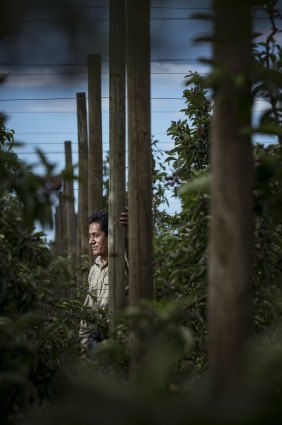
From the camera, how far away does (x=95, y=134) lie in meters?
9.21

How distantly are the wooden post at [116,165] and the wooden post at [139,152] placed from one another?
0.84 metres

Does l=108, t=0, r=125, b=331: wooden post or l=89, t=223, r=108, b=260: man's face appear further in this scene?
l=89, t=223, r=108, b=260: man's face

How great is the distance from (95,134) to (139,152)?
4.67 metres

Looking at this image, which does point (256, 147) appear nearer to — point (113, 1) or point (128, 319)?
point (128, 319)

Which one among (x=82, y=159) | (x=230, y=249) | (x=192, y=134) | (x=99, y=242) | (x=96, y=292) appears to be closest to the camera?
(x=230, y=249)

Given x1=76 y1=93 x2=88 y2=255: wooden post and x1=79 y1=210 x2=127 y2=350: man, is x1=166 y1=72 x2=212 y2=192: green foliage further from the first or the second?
x1=76 y1=93 x2=88 y2=255: wooden post

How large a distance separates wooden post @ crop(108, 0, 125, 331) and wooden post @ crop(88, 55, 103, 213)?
11.4ft

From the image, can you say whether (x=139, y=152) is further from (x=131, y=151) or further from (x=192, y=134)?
(x=192, y=134)

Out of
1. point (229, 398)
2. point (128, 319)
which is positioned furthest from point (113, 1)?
point (229, 398)

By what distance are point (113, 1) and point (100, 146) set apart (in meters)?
3.86

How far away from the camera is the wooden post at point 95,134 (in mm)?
9121

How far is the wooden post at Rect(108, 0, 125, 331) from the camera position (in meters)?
5.44

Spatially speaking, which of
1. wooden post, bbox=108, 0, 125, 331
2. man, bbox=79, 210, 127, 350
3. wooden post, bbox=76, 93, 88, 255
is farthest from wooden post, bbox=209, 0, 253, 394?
wooden post, bbox=76, 93, 88, 255

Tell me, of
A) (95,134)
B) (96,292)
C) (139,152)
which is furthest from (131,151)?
(95,134)
